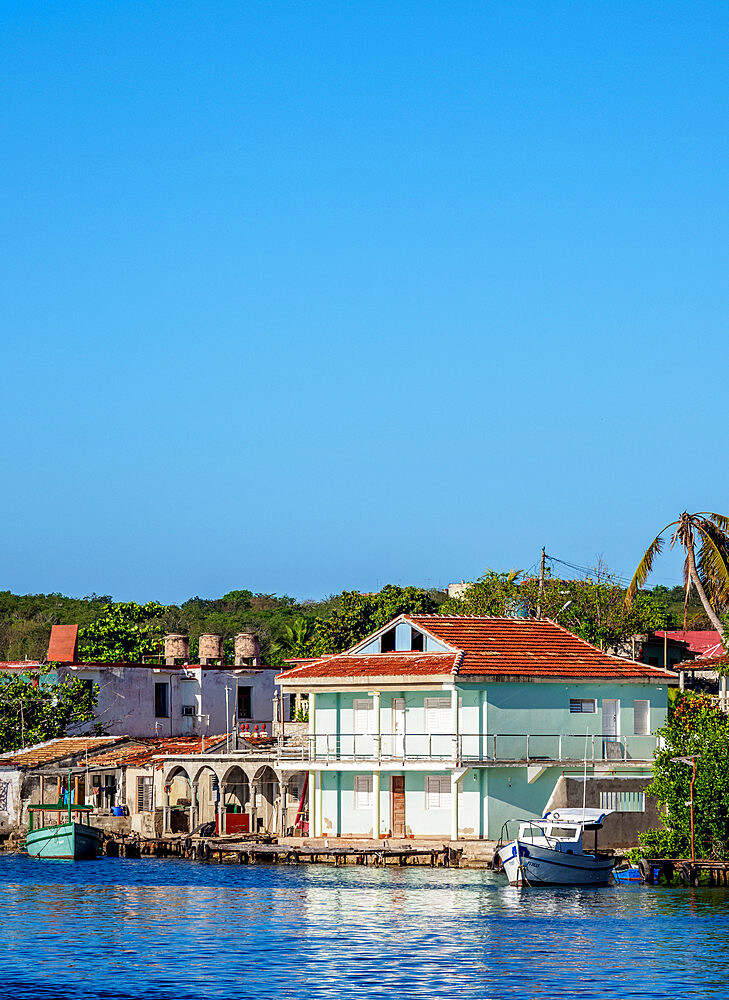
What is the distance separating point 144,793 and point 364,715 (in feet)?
47.6

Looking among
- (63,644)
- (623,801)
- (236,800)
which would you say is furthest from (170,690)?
(623,801)

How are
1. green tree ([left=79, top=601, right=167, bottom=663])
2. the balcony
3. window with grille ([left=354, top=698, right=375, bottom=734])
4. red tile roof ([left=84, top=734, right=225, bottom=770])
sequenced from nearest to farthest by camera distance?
the balcony, window with grille ([left=354, top=698, right=375, bottom=734]), red tile roof ([left=84, top=734, right=225, bottom=770]), green tree ([left=79, top=601, right=167, bottom=663])

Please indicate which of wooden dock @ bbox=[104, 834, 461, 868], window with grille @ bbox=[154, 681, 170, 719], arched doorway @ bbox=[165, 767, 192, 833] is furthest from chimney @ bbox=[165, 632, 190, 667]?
wooden dock @ bbox=[104, 834, 461, 868]

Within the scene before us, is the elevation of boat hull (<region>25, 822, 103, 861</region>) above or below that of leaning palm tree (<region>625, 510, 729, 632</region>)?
below

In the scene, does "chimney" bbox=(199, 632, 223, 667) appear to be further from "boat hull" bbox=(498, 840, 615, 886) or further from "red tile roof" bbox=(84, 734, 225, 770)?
"boat hull" bbox=(498, 840, 615, 886)

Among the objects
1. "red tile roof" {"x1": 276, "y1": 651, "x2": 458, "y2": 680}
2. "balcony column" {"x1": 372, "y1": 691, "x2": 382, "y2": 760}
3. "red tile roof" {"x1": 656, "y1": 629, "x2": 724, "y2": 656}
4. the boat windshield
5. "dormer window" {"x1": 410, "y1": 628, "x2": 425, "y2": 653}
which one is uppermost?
"red tile roof" {"x1": 656, "y1": 629, "x2": 724, "y2": 656}

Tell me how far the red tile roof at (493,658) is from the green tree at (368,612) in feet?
153

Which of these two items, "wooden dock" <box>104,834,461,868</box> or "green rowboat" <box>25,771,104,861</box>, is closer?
"wooden dock" <box>104,834,461,868</box>

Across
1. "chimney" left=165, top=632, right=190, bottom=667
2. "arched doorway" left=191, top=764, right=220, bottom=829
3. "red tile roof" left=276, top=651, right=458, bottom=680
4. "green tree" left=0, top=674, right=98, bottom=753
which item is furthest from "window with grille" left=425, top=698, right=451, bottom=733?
"chimney" left=165, top=632, right=190, bottom=667

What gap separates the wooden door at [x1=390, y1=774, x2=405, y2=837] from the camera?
226 feet

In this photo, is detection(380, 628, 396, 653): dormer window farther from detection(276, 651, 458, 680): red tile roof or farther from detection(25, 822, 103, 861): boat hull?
detection(25, 822, 103, 861): boat hull

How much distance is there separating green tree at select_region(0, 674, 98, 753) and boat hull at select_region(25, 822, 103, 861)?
49.4 ft

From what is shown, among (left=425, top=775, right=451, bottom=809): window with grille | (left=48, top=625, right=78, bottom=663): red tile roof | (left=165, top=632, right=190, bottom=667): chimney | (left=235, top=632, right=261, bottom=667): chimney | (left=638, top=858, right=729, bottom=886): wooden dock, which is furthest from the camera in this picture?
(left=235, top=632, right=261, bottom=667): chimney

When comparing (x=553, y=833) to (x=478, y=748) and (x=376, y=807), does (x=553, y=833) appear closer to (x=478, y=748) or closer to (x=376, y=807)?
(x=478, y=748)
